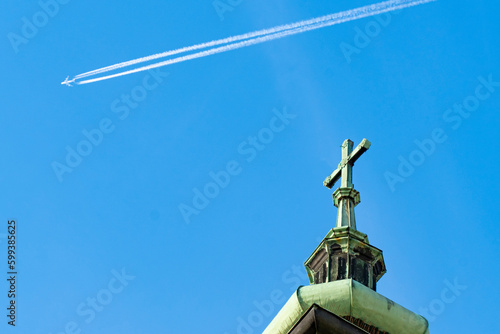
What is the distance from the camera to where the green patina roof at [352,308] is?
31000 millimetres

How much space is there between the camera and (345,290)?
31.9 metres

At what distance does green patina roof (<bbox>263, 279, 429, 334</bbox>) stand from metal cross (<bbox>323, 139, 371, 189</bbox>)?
1031 cm

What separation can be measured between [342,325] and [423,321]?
747 centimetres

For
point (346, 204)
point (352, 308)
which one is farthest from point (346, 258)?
point (352, 308)

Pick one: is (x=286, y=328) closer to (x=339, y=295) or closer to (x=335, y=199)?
(x=339, y=295)

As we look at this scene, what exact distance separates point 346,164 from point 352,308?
12.3m

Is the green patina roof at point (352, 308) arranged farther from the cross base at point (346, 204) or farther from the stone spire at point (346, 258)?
the cross base at point (346, 204)

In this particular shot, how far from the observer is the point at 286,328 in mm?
31562

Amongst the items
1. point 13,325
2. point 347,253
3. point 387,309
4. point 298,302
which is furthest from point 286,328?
point 13,325

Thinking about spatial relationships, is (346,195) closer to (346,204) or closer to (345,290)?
(346,204)

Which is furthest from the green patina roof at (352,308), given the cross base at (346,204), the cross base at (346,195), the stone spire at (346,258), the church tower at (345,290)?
the cross base at (346,195)

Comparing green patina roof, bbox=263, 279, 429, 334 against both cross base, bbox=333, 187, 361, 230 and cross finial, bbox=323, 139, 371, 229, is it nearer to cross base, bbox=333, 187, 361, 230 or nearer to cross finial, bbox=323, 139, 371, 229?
cross base, bbox=333, 187, 361, 230

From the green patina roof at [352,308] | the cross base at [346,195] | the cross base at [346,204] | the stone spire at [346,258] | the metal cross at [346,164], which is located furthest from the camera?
the metal cross at [346,164]

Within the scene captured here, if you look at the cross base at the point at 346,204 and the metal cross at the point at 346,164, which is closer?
the cross base at the point at 346,204
